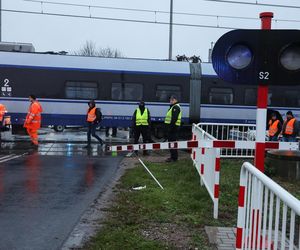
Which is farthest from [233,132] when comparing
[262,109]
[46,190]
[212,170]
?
[262,109]

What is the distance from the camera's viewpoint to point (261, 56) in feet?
17.3

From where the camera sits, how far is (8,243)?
17.8 feet

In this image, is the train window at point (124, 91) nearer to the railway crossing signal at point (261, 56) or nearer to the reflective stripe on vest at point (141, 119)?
the reflective stripe on vest at point (141, 119)

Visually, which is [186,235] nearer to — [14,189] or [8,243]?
[8,243]

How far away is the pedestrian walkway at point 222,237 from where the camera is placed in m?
5.43

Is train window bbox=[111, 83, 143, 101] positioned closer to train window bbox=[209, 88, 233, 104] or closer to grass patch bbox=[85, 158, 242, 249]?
train window bbox=[209, 88, 233, 104]

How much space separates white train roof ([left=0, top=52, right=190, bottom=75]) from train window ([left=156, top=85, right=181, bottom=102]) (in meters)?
0.57

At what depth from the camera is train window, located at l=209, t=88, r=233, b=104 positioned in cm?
1962

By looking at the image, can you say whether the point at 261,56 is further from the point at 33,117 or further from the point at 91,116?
the point at 33,117

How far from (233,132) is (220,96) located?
5.77m

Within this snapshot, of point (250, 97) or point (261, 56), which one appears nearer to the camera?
point (261, 56)

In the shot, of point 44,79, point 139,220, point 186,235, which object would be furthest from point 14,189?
point 44,79

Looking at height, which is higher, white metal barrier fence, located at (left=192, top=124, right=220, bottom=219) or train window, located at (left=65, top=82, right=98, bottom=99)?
train window, located at (left=65, top=82, right=98, bottom=99)

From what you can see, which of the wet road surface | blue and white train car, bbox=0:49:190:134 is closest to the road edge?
the wet road surface
